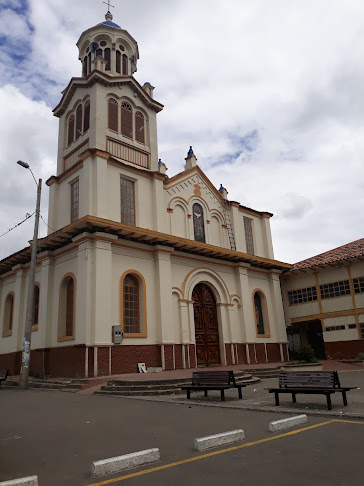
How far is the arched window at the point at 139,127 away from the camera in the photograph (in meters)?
21.2

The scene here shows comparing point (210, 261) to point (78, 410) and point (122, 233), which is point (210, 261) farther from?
point (78, 410)

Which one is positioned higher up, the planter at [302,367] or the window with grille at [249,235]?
the window with grille at [249,235]

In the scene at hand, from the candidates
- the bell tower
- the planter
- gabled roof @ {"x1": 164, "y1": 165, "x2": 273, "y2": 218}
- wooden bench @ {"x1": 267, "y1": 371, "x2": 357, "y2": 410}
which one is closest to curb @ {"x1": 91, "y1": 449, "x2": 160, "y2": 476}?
wooden bench @ {"x1": 267, "y1": 371, "x2": 357, "y2": 410}

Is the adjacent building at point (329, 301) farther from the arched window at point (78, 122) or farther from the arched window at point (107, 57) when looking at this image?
the arched window at point (107, 57)

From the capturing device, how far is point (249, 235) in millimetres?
25219

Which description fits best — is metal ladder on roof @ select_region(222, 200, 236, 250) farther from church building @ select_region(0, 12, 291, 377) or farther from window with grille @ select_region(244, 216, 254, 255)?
window with grille @ select_region(244, 216, 254, 255)

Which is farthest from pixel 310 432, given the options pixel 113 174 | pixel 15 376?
pixel 15 376

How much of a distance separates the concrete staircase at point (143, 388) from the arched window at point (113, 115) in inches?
495

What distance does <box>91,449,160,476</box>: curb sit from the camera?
443 cm

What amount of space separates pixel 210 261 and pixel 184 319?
3902 mm

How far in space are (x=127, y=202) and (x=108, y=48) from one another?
32.7ft

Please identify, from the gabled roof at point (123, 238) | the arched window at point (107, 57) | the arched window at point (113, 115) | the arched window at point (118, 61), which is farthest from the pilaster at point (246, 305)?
the arched window at point (107, 57)

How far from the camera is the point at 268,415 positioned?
7.66m

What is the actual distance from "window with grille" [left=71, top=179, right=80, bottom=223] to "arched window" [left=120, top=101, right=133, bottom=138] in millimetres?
3693
